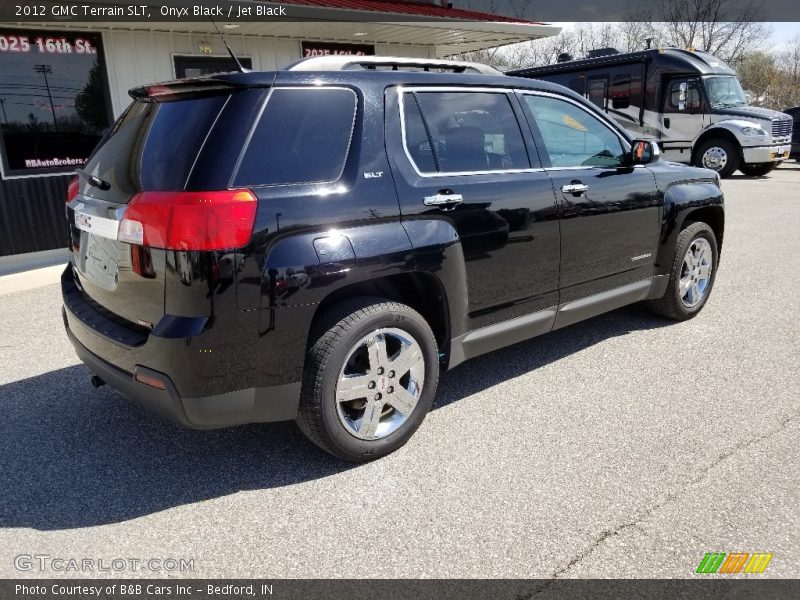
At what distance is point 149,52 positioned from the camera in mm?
9016

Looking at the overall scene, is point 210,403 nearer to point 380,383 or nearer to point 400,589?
point 380,383

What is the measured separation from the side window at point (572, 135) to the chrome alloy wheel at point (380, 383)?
5.35 feet

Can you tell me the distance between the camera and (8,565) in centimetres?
245

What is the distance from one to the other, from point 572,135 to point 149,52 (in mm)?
6985

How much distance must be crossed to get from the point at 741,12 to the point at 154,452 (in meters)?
48.2

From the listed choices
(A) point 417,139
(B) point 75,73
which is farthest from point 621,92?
(A) point 417,139

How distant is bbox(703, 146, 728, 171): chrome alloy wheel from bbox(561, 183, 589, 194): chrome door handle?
47.2ft

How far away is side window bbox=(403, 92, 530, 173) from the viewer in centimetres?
336

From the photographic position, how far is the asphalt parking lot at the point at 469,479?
2.52 m

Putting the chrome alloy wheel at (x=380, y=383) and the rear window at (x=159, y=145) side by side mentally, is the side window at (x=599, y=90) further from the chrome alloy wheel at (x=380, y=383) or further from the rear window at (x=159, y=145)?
the rear window at (x=159, y=145)

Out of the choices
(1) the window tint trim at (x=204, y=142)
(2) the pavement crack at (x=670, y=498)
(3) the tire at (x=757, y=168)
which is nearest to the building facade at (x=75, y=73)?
(1) the window tint trim at (x=204, y=142)

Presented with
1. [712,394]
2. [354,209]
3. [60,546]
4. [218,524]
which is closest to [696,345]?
[712,394]

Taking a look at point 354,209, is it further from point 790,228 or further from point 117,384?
point 790,228

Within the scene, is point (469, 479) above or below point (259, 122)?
below
